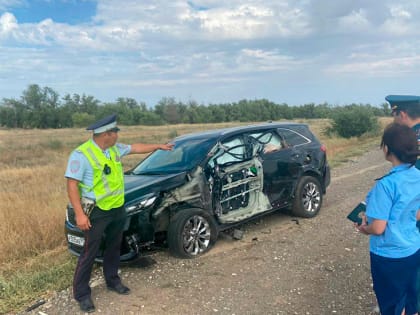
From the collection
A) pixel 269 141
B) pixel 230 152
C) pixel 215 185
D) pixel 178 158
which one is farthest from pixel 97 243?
pixel 269 141

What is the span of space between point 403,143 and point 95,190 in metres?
2.71

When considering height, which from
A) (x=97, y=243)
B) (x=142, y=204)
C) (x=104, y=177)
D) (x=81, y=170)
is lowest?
(x=97, y=243)

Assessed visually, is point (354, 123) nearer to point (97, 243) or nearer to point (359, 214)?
point (97, 243)

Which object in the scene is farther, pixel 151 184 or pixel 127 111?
pixel 127 111

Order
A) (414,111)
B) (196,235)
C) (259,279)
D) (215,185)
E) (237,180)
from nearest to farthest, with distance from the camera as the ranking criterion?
(414,111) < (259,279) < (196,235) < (215,185) < (237,180)

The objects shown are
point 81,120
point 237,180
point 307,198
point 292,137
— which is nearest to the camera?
point 237,180

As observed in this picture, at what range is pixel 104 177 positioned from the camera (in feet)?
12.8

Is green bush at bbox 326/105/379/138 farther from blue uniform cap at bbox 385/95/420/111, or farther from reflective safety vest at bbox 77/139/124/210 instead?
reflective safety vest at bbox 77/139/124/210

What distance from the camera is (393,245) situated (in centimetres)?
260

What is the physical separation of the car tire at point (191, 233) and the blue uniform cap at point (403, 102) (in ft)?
8.86

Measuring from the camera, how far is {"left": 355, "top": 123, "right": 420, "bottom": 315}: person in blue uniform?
2.49m

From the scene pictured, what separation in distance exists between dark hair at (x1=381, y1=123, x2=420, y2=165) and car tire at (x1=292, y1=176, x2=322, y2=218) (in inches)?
165

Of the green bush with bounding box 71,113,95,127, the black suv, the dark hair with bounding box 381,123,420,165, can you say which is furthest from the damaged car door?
the green bush with bounding box 71,113,95,127

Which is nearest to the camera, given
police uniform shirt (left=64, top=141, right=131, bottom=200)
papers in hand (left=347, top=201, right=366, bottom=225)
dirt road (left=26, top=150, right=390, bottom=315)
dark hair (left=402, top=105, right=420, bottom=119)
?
papers in hand (left=347, top=201, right=366, bottom=225)
